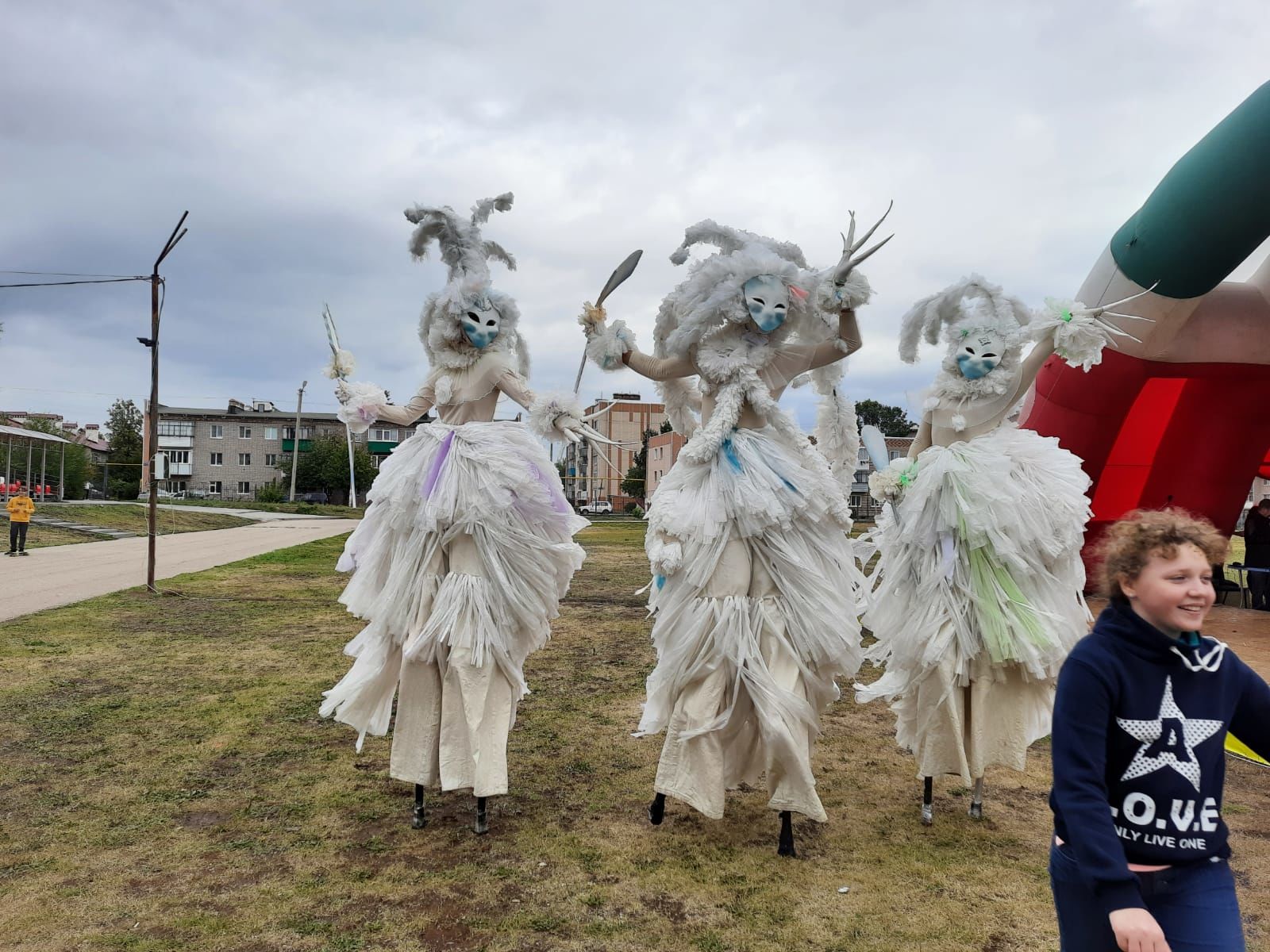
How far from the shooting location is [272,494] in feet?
171

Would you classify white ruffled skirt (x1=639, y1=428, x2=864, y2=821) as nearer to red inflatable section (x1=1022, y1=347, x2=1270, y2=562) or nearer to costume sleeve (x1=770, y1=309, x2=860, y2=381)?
costume sleeve (x1=770, y1=309, x2=860, y2=381)

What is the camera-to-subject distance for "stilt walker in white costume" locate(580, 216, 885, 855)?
12.1ft

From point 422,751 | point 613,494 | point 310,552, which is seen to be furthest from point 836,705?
point 613,494

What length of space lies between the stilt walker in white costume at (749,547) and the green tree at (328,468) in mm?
50662

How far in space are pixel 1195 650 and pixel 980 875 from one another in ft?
6.29

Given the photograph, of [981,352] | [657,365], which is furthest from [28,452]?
[981,352]

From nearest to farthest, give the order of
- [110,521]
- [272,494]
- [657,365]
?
[657,365]
[110,521]
[272,494]

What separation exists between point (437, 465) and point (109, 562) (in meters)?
12.9

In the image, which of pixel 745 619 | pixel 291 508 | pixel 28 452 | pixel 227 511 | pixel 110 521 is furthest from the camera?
pixel 291 508

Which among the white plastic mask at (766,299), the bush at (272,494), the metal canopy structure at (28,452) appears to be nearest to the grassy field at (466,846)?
the white plastic mask at (766,299)

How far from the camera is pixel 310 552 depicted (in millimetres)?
17125

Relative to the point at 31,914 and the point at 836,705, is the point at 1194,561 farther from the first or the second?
the point at 836,705

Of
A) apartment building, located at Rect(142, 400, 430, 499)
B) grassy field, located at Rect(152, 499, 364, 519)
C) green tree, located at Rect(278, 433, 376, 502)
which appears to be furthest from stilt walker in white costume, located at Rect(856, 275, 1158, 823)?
apartment building, located at Rect(142, 400, 430, 499)

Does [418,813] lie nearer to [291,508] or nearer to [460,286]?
[460,286]
